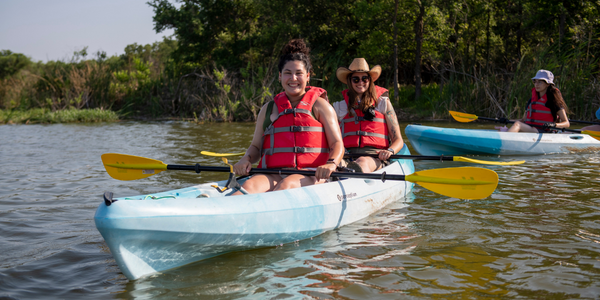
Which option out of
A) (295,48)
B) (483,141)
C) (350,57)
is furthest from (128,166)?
(350,57)

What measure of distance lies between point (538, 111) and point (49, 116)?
600 inches

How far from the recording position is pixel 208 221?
276 centimetres

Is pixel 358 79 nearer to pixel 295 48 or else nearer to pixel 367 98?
pixel 367 98

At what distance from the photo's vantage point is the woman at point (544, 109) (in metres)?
7.21

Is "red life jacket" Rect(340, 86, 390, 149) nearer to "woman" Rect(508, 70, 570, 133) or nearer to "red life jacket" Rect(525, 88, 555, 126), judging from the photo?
"woman" Rect(508, 70, 570, 133)

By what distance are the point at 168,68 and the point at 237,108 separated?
13.7 ft

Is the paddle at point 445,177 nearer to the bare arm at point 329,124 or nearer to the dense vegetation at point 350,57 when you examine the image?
the bare arm at point 329,124

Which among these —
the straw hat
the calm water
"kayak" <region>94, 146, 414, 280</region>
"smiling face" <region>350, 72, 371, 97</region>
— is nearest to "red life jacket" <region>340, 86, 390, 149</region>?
"smiling face" <region>350, 72, 371, 97</region>

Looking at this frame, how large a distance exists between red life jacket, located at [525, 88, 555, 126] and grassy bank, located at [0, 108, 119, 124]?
1439 cm

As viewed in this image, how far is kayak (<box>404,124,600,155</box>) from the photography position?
7.29 meters

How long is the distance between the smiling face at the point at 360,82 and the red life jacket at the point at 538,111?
13.4ft

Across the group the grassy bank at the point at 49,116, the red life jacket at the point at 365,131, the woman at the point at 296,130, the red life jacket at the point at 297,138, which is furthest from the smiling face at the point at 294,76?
the grassy bank at the point at 49,116

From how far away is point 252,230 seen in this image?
299 cm

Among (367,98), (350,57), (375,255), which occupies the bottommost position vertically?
(375,255)
